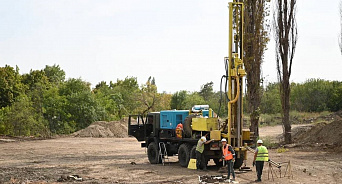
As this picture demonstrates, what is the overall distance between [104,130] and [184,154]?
27.0m

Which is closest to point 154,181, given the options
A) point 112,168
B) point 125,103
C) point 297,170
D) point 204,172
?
point 204,172

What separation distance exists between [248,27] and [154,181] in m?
15.4

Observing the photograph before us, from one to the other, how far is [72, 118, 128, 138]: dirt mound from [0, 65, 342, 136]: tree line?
299 cm

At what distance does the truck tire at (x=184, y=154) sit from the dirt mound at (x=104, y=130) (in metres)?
26.1

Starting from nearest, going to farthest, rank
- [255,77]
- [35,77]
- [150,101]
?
[255,77] < [150,101] < [35,77]

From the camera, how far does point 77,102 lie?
48.4 metres

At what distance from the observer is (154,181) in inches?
599

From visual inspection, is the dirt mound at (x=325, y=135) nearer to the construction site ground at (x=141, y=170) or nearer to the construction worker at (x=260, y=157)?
the construction site ground at (x=141, y=170)

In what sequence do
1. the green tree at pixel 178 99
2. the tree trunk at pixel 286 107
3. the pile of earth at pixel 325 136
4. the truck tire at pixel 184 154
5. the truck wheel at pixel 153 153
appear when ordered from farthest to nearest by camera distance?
the green tree at pixel 178 99 → the tree trunk at pixel 286 107 → the pile of earth at pixel 325 136 → the truck wheel at pixel 153 153 → the truck tire at pixel 184 154

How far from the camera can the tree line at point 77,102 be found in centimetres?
4594

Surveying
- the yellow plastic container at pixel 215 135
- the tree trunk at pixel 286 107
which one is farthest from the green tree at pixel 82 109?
the yellow plastic container at pixel 215 135

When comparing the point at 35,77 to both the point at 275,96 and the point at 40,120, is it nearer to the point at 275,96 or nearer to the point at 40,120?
the point at 40,120

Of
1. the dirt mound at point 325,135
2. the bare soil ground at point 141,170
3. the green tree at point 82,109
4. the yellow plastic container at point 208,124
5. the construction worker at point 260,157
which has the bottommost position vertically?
the bare soil ground at point 141,170

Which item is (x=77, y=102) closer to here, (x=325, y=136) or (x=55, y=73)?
(x=325, y=136)
